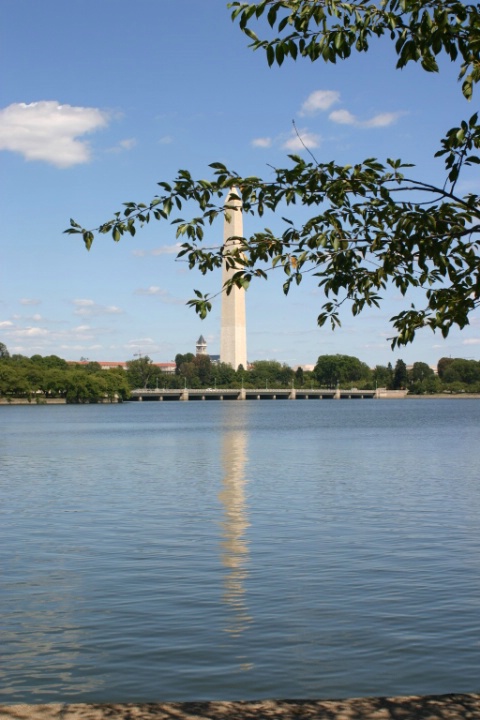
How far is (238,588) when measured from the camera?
1827 cm

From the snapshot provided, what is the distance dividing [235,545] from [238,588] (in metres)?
5.40

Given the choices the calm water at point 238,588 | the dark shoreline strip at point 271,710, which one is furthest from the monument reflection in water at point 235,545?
the dark shoreline strip at point 271,710

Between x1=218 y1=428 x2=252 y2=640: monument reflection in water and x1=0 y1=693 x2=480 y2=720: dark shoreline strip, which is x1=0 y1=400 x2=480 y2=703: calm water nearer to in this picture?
x1=218 y1=428 x2=252 y2=640: monument reflection in water

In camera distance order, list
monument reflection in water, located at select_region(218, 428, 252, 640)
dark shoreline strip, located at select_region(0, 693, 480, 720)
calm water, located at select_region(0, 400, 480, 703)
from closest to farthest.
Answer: dark shoreline strip, located at select_region(0, 693, 480, 720), calm water, located at select_region(0, 400, 480, 703), monument reflection in water, located at select_region(218, 428, 252, 640)

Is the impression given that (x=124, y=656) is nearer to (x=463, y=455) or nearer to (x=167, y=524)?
(x=167, y=524)

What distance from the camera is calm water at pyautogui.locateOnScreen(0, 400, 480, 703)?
1242cm

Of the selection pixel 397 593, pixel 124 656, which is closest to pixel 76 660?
pixel 124 656

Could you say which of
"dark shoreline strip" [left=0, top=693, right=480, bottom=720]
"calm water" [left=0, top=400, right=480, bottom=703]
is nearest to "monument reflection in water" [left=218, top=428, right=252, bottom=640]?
"calm water" [left=0, top=400, right=480, bottom=703]

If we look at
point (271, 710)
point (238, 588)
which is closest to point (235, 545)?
point (238, 588)

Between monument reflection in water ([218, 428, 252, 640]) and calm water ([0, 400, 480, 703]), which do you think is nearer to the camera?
calm water ([0, 400, 480, 703])

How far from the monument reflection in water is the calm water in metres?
0.07

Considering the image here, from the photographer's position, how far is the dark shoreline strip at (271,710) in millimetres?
9133

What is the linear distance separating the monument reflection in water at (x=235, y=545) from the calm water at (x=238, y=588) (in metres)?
0.07

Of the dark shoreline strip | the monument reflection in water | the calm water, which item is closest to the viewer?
the dark shoreline strip
